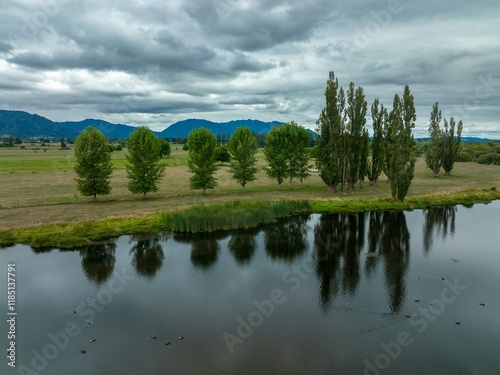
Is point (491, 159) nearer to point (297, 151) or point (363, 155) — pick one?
point (363, 155)

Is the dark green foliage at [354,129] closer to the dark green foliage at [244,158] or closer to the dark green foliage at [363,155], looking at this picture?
the dark green foliage at [363,155]

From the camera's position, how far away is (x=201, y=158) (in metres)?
56.1

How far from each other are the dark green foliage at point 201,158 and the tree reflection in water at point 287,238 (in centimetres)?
1838

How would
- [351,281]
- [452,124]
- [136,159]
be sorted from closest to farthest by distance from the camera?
[351,281] < [136,159] < [452,124]

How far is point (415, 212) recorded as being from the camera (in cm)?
4909

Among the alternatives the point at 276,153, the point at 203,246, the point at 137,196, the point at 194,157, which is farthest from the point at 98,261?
the point at 276,153

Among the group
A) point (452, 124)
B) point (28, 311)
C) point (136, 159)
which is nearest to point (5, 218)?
point (136, 159)

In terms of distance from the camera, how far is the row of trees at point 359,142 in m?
51.2

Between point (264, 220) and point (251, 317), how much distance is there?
23.2 metres

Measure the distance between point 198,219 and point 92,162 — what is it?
22242mm

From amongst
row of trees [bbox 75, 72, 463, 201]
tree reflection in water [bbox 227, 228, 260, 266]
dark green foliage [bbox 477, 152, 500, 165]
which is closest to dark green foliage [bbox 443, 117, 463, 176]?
row of trees [bbox 75, 72, 463, 201]

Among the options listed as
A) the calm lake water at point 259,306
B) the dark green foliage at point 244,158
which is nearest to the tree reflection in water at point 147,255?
the calm lake water at point 259,306

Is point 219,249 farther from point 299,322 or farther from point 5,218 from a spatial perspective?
point 5,218

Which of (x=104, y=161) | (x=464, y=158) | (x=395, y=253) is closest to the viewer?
(x=395, y=253)
